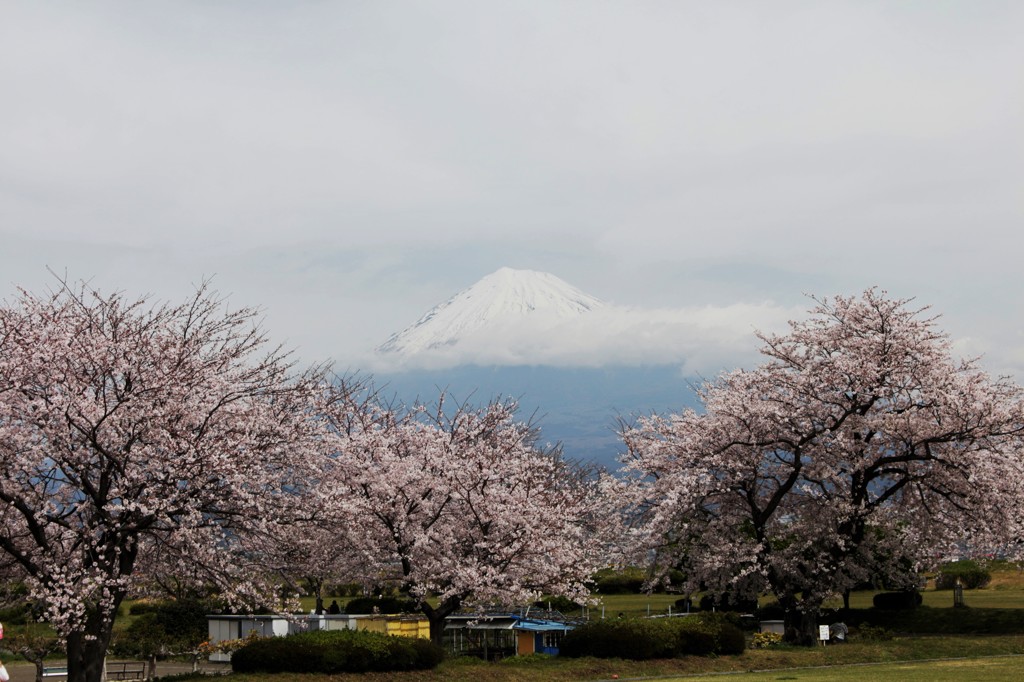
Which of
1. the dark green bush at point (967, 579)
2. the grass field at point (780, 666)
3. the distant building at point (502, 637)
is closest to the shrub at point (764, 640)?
the grass field at point (780, 666)

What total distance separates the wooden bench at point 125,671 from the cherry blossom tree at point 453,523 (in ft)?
42.3

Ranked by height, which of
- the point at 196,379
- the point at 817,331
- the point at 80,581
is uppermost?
the point at 817,331

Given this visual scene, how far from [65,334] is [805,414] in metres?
23.9

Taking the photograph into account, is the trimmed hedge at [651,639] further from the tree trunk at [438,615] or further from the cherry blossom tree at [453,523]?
the tree trunk at [438,615]

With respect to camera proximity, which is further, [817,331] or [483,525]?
[817,331]

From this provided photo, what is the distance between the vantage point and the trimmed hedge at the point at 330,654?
26.4 meters

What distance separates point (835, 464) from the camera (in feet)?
117

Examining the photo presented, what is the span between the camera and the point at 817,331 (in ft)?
121

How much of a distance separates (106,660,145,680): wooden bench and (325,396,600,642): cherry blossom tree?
42.3 feet

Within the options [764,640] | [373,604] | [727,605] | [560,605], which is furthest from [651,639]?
[373,604]

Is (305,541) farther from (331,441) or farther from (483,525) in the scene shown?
(483,525)

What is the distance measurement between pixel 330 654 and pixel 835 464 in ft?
62.5

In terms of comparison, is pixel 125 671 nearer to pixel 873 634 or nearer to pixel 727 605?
pixel 727 605

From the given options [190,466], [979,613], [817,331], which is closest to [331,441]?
[190,466]
